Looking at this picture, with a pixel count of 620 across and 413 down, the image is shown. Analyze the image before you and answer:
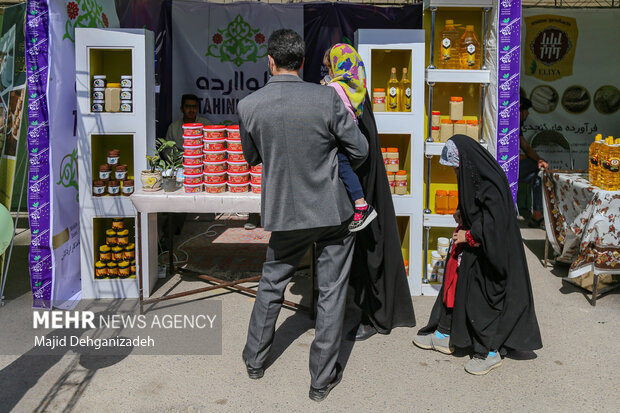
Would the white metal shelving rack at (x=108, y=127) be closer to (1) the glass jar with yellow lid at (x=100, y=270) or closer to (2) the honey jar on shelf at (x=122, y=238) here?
(1) the glass jar with yellow lid at (x=100, y=270)

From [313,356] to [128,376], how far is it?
1172 millimetres

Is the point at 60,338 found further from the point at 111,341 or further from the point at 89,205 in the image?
the point at 89,205

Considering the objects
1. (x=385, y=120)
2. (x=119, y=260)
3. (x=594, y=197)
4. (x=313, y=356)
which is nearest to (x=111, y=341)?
(x=119, y=260)

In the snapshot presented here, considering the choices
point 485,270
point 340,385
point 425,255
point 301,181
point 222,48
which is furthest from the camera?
point 222,48

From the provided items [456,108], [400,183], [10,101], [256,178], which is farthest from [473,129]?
[10,101]

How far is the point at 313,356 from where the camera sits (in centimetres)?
350

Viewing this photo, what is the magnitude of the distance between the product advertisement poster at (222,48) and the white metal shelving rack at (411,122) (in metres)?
3.60

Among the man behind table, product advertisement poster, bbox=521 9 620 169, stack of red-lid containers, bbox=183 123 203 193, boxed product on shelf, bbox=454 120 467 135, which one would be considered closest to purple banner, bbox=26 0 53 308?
stack of red-lid containers, bbox=183 123 203 193

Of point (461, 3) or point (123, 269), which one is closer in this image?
point (461, 3)

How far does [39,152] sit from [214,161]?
1.33 m

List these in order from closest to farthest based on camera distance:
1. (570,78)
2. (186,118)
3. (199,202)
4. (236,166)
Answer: (199,202) < (236,166) < (186,118) < (570,78)

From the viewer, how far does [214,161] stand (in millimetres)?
4609

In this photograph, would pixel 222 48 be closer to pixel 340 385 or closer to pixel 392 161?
pixel 392 161

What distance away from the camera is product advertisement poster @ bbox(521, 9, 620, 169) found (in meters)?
8.48
